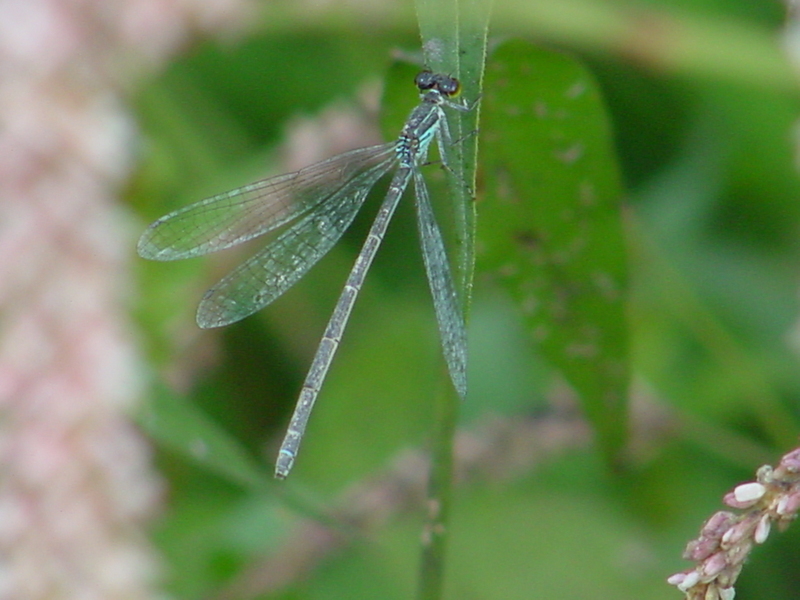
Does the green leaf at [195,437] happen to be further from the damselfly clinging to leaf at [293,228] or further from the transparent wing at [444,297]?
the transparent wing at [444,297]

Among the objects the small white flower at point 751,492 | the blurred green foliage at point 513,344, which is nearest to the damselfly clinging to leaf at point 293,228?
the blurred green foliage at point 513,344

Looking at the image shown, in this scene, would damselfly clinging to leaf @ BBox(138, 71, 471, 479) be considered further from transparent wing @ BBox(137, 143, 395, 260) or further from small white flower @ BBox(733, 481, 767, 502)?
small white flower @ BBox(733, 481, 767, 502)

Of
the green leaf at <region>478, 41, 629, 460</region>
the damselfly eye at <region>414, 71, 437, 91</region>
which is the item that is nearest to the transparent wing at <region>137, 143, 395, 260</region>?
the damselfly eye at <region>414, 71, 437, 91</region>

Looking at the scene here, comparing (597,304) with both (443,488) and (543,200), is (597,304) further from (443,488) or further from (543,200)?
(443,488)

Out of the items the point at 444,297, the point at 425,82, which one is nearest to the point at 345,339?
the point at 425,82

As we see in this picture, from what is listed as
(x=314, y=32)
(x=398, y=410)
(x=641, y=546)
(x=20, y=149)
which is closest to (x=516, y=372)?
(x=398, y=410)

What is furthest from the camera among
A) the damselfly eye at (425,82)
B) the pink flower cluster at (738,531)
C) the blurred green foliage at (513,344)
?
the blurred green foliage at (513,344)
